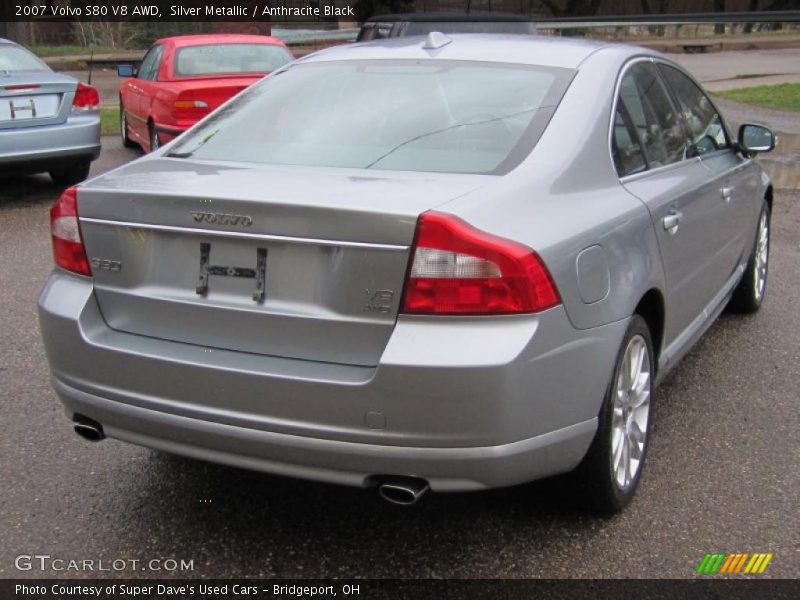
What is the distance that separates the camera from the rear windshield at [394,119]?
10.6 ft

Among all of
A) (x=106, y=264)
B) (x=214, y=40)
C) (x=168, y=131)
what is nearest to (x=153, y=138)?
(x=168, y=131)

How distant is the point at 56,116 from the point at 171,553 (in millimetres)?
6918

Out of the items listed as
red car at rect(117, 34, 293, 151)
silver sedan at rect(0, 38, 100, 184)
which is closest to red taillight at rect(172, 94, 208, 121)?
red car at rect(117, 34, 293, 151)

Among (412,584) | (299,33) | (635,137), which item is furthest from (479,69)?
Answer: (299,33)

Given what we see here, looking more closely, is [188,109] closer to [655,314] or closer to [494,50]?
[494,50]

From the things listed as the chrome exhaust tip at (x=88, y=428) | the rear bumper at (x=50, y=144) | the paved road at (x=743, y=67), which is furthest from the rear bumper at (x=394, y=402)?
the paved road at (x=743, y=67)

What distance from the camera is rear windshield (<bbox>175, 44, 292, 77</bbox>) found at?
10312 mm

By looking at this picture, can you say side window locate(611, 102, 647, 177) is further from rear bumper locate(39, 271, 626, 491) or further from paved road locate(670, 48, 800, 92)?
paved road locate(670, 48, 800, 92)

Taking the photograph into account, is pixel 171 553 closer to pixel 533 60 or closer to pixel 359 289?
pixel 359 289

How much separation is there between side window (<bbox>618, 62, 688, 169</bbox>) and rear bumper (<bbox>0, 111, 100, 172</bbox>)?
6.45 meters

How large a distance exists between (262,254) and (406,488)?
2.59ft

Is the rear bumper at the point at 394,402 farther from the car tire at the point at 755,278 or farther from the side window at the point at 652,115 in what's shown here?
the car tire at the point at 755,278

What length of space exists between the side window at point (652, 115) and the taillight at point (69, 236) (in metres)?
2.00

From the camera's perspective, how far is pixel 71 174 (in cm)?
1023
